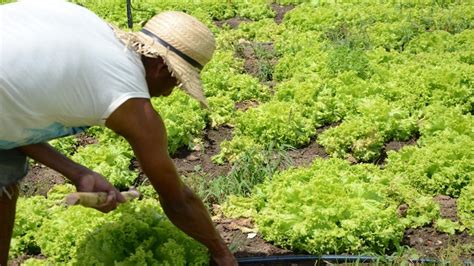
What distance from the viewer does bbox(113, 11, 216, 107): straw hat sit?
3697 mm

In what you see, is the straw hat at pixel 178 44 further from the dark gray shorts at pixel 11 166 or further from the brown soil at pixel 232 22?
the brown soil at pixel 232 22

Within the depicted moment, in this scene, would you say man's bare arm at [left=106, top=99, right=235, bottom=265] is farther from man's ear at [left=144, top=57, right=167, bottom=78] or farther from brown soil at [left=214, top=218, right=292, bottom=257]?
brown soil at [left=214, top=218, right=292, bottom=257]

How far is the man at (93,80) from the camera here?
11.3ft

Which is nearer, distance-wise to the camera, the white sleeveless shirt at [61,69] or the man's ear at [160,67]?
the white sleeveless shirt at [61,69]

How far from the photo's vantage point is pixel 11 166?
4.10 m

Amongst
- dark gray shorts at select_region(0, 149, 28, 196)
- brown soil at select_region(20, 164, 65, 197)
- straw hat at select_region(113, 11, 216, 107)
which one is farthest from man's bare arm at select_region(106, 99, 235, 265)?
brown soil at select_region(20, 164, 65, 197)

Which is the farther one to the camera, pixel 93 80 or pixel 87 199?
pixel 87 199

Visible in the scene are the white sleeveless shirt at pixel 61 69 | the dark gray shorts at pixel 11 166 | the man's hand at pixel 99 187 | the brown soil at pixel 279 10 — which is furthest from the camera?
the brown soil at pixel 279 10

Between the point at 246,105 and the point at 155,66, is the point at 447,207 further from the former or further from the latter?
the point at 155,66

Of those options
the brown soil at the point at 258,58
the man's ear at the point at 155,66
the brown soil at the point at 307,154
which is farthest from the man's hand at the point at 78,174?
the brown soil at the point at 258,58

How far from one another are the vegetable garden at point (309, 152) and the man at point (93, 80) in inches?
31.0

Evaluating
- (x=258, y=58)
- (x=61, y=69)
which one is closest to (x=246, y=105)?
(x=258, y=58)

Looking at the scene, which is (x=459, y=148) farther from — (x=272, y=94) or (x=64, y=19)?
(x=64, y=19)

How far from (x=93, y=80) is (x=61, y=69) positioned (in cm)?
16
